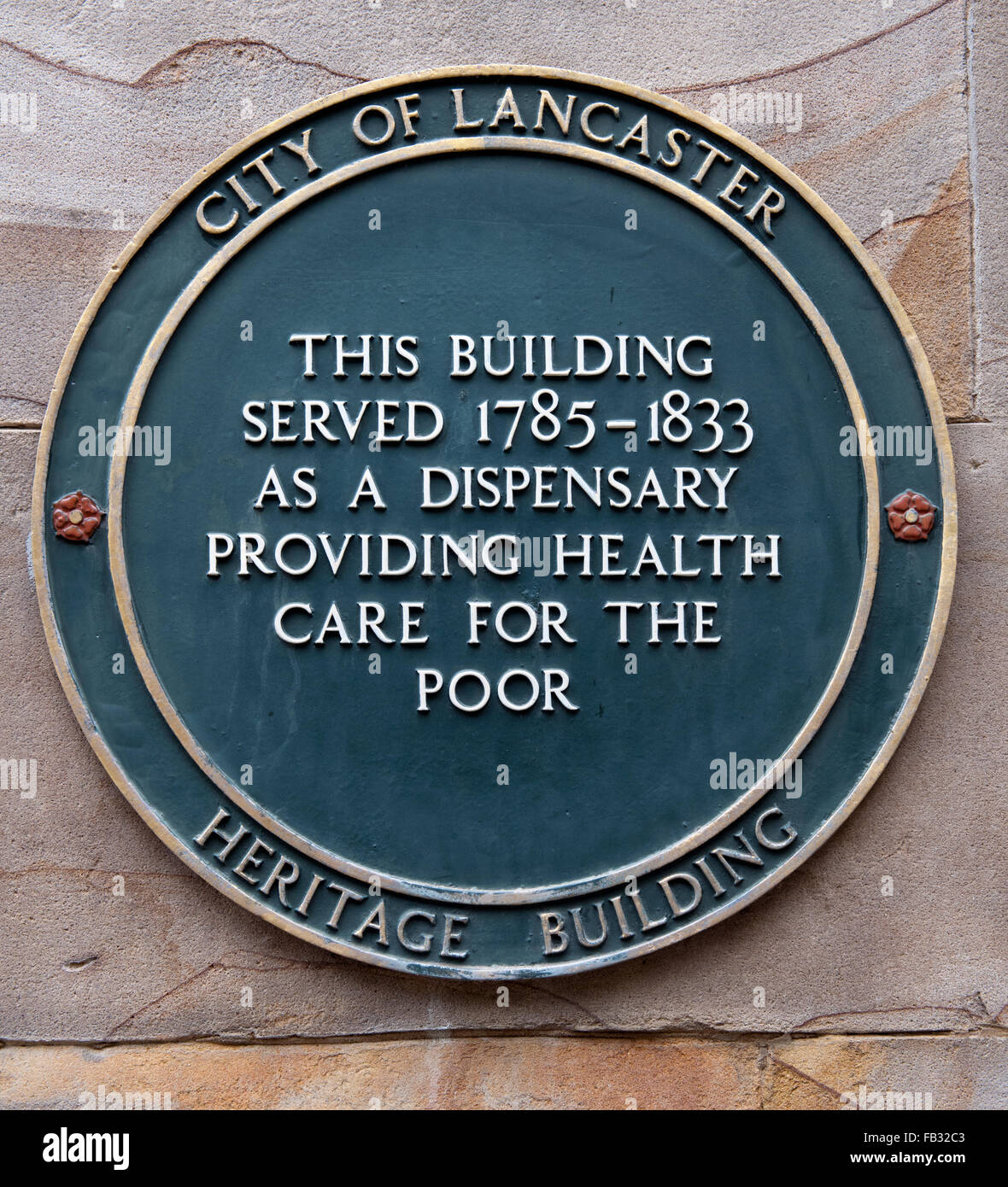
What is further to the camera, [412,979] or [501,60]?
[501,60]

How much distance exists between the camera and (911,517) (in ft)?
10.5

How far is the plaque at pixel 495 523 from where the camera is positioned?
3.12 metres

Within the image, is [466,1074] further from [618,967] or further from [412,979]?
[618,967]

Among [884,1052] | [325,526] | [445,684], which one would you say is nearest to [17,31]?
[325,526]

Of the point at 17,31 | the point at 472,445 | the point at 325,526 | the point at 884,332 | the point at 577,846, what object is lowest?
the point at 577,846

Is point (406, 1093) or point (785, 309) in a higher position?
point (785, 309)

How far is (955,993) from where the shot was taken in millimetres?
3223

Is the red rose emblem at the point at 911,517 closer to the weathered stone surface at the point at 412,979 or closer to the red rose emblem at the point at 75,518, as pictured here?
the weathered stone surface at the point at 412,979

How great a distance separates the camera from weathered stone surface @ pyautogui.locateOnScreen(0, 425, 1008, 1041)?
10.4 ft

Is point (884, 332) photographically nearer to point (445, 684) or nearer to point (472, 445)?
point (472, 445)

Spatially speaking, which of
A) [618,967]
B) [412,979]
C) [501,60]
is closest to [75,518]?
[412,979]

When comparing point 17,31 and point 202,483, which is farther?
point 17,31

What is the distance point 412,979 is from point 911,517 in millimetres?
1872

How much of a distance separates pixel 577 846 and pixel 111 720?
1.30m
